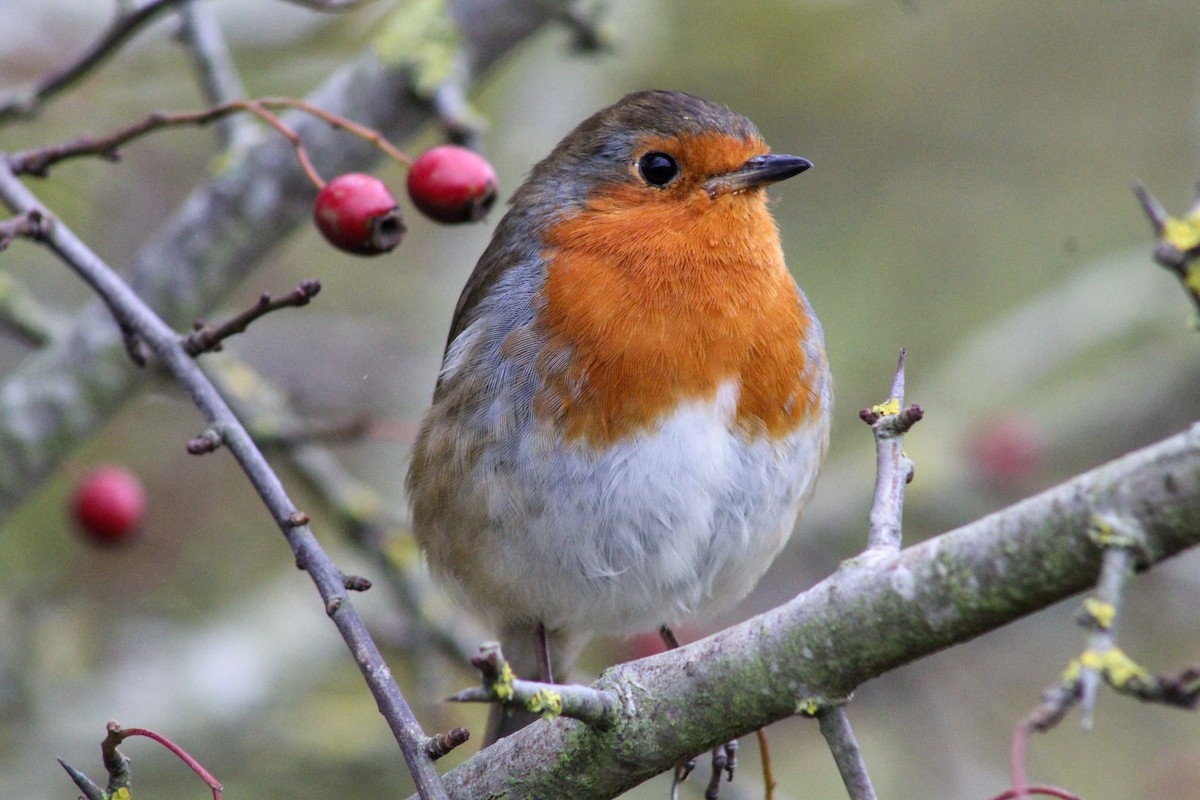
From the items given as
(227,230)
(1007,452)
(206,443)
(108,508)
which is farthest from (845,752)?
(1007,452)

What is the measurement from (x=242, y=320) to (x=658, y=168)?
143 centimetres

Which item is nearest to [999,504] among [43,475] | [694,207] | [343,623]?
[694,207]

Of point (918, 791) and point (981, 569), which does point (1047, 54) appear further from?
point (981, 569)

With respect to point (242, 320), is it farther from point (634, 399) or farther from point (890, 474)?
point (890, 474)

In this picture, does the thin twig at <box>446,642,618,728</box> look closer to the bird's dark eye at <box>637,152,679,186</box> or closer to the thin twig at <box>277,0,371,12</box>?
the bird's dark eye at <box>637,152,679,186</box>

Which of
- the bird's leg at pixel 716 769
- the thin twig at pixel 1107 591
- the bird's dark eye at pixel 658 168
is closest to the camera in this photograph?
the thin twig at pixel 1107 591

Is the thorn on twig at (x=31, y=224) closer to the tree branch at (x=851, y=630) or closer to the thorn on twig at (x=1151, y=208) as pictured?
the tree branch at (x=851, y=630)

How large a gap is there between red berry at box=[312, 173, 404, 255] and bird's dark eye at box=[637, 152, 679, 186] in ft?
2.92

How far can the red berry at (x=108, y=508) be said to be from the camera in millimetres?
4398

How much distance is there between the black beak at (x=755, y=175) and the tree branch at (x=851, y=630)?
1662 millimetres

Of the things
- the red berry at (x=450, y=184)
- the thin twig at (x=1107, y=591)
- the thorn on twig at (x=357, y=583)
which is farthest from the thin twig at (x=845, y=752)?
the red berry at (x=450, y=184)

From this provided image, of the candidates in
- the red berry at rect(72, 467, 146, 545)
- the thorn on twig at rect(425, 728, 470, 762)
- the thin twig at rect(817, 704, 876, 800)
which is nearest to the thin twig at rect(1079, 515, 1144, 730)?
the thin twig at rect(817, 704, 876, 800)

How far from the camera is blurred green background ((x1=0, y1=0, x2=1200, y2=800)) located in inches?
194

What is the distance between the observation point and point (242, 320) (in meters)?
2.65
